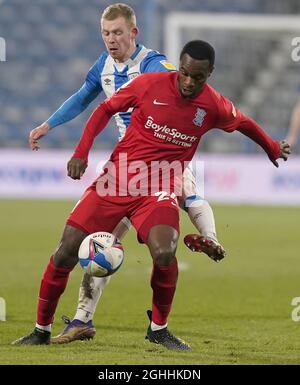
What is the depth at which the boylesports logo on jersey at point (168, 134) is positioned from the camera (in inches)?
259

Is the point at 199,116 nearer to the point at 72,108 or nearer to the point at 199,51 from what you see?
the point at 199,51

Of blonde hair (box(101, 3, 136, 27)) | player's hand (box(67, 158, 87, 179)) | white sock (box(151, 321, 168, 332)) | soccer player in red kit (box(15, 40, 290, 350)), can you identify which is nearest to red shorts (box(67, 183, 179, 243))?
soccer player in red kit (box(15, 40, 290, 350))

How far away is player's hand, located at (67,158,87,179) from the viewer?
6.32 metres

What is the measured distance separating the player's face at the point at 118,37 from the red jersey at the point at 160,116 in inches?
23.5

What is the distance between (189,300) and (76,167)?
3504mm

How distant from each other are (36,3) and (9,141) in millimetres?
3672

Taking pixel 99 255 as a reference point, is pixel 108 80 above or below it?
above

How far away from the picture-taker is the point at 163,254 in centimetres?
638

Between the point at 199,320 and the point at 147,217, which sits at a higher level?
the point at 147,217

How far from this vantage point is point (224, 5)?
82.3ft

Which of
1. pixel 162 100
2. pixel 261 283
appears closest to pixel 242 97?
pixel 261 283

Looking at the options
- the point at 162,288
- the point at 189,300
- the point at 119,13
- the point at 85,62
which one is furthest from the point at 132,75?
the point at 85,62

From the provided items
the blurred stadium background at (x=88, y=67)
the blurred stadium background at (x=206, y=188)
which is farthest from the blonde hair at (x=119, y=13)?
the blurred stadium background at (x=88, y=67)
